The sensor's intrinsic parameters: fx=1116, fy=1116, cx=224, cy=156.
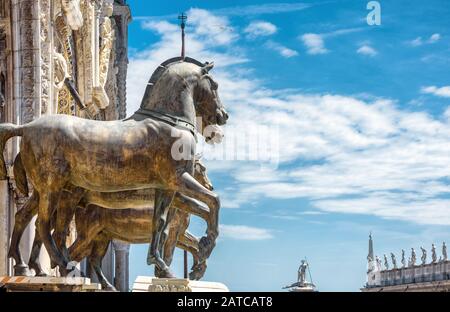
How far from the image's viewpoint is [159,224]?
13352 mm

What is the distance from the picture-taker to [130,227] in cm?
1572

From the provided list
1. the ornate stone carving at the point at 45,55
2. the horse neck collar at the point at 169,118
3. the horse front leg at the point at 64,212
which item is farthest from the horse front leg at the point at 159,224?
the ornate stone carving at the point at 45,55

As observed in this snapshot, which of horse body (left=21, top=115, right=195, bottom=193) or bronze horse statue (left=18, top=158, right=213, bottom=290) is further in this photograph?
bronze horse statue (left=18, top=158, right=213, bottom=290)

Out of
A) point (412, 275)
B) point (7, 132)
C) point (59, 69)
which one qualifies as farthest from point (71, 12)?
point (412, 275)

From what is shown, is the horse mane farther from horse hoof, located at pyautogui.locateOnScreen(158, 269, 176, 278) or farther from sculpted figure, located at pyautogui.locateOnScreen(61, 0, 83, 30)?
sculpted figure, located at pyautogui.locateOnScreen(61, 0, 83, 30)

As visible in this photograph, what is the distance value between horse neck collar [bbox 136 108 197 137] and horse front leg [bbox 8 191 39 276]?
5.45ft

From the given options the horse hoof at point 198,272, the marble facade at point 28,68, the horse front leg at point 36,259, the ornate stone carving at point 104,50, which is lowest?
the horse hoof at point 198,272

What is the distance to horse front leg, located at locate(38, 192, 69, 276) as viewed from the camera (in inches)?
510

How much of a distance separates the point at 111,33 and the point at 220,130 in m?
20.1

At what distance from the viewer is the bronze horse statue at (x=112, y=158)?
42.2ft

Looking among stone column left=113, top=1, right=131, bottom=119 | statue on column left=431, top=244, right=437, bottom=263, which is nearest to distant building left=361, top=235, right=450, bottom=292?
statue on column left=431, top=244, right=437, bottom=263

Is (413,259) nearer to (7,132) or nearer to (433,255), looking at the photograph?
(433,255)

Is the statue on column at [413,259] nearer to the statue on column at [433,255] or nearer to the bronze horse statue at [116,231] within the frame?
the statue on column at [433,255]

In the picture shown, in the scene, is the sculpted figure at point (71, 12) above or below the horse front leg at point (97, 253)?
above
